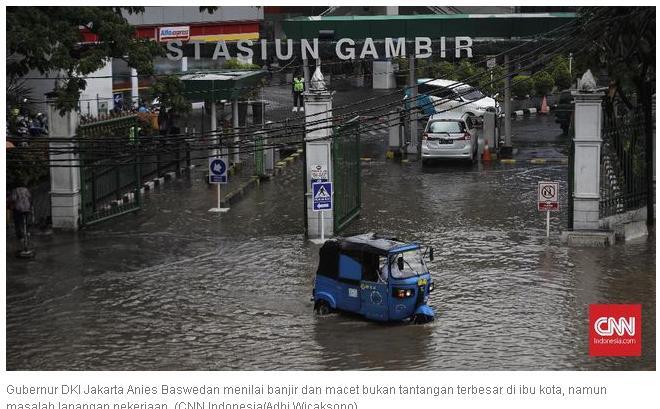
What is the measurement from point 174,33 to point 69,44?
18.2 m

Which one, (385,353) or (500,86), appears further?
(500,86)

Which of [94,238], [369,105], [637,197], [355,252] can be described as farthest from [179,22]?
[355,252]

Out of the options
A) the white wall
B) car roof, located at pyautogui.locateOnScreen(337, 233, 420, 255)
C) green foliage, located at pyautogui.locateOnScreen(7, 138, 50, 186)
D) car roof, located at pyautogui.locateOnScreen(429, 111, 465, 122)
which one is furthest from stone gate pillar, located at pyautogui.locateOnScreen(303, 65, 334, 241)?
the white wall

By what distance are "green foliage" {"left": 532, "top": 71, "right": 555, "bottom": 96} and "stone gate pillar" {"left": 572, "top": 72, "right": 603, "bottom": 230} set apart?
23809 mm

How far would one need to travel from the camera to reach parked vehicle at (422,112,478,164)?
3319 centimetres

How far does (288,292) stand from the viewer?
19359 millimetres

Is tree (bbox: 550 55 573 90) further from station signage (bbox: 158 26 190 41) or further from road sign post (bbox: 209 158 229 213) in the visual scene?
road sign post (bbox: 209 158 229 213)

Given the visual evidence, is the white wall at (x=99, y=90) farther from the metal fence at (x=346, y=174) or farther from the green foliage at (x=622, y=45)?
the green foliage at (x=622, y=45)

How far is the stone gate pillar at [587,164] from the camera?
76.2ft

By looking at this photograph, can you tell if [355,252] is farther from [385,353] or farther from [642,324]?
[642,324]

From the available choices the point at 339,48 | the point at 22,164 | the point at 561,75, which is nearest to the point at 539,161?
the point at 339,48

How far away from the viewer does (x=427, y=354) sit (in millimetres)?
15812

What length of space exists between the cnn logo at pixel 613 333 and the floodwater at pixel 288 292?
0.64 feet

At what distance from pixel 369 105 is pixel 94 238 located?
2427cm
